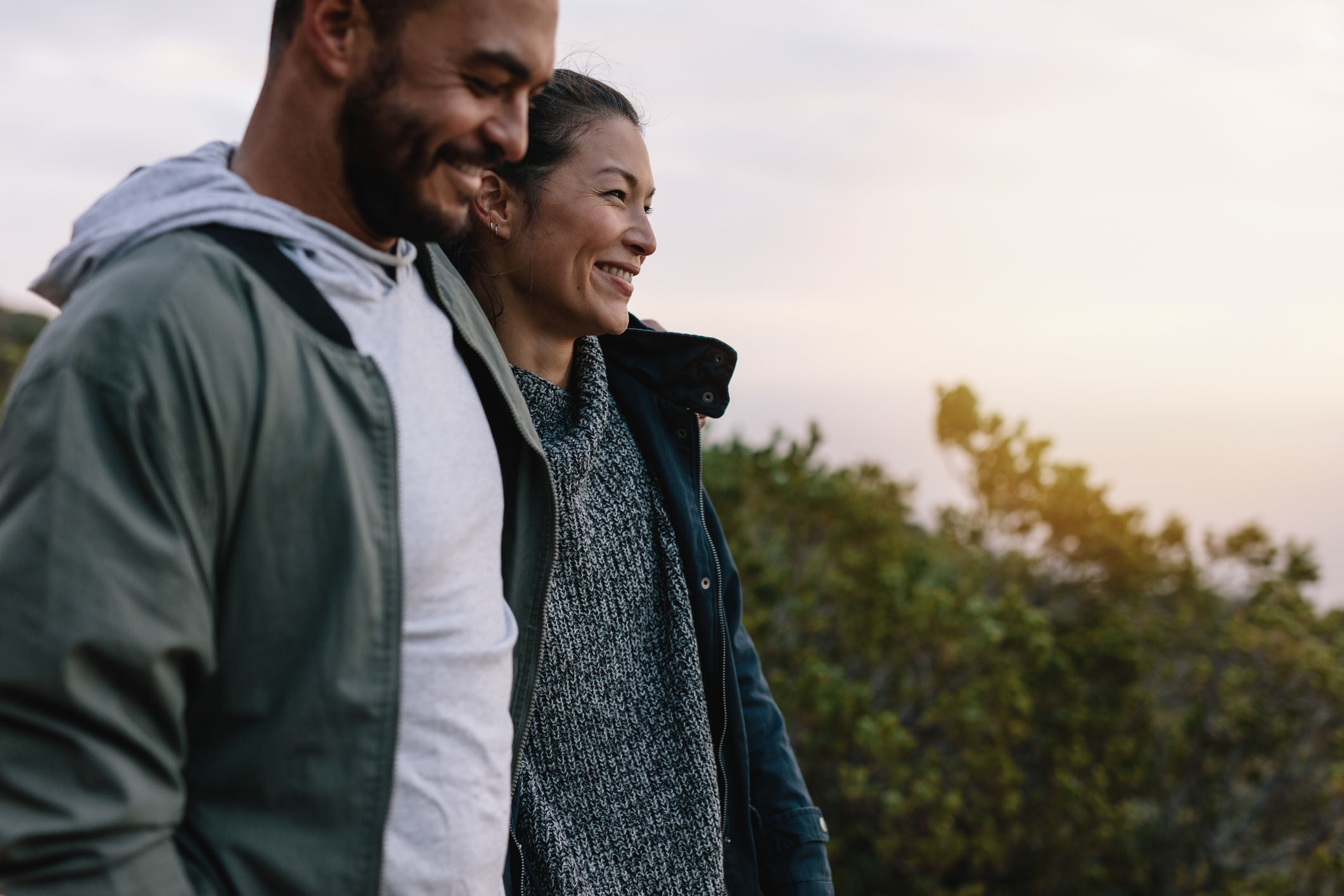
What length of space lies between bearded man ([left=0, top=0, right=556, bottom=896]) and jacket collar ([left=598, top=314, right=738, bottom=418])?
771mm

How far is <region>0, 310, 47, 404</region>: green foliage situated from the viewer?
750 cm

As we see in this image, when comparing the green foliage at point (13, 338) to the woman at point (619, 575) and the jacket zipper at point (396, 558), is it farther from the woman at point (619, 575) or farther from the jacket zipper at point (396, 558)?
the jacket zipper at point (396, 558)

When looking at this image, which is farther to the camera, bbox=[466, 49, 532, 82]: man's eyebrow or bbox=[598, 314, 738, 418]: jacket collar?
bbox=[598, 314, 738, 418]: jacket collar

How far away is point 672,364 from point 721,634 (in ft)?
1.95

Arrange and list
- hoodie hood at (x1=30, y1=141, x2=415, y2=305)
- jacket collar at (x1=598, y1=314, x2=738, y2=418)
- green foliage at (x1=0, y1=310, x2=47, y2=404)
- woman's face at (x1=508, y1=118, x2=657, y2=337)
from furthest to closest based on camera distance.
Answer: green foliage at (x1=0, y1=310, x2=47, y2=404), jacket collar at (x1=598, y1=314, x2=738, y2=418), woman's face at (x1=508, y1=118, x2=657, y2=337), hoodie hood at (x1=30, y1=141, x2=415, y2=305)

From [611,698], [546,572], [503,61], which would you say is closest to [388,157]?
[503,61]

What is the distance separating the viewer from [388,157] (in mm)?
1412

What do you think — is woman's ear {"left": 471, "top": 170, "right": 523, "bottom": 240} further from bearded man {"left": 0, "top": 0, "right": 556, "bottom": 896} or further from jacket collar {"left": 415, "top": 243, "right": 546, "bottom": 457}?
bearded man {"left": 0, "top": 0, "right": 556, "bottom": 896}

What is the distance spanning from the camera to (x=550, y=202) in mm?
2195

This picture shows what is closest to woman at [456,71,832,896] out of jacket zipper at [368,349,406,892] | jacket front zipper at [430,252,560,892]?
jacket front zipper at [430,252,560,892]

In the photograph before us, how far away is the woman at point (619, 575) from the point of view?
205 centimetres

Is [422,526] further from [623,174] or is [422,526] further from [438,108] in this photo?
[623,174]

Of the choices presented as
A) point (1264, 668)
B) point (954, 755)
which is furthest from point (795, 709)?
point (1264, 668)

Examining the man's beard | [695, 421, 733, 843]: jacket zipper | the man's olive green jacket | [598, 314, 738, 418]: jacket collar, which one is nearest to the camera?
the man's olive green jacket
